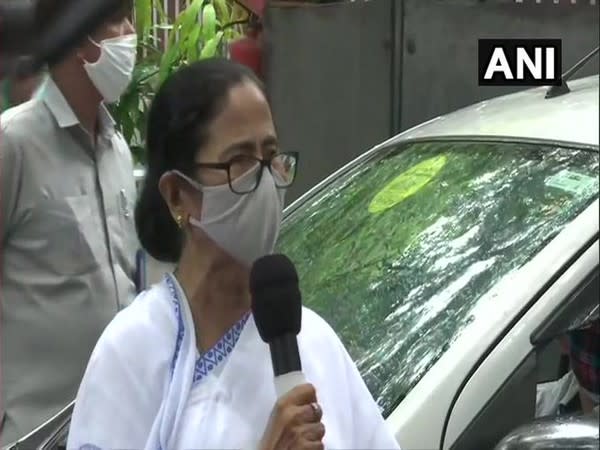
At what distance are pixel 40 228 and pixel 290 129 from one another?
2.53 feet

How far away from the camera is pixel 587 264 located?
2051 millimetres

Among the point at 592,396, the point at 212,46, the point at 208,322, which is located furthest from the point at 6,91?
the point at 212,46

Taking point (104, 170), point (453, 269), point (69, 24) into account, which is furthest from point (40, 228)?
point (69, 24)

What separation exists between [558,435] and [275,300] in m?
0.44

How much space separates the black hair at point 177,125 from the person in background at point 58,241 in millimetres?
1159

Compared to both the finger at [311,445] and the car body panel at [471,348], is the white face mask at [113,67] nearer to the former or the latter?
the car body panel at [471,348]

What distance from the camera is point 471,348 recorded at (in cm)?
206

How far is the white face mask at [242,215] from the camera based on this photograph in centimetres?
177

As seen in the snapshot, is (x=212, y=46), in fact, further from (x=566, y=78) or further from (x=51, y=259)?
(x=566, y=78)

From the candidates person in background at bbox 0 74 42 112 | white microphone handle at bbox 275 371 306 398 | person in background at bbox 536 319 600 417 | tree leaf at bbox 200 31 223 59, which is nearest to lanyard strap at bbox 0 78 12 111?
person in background at bbox 0 74 42 112

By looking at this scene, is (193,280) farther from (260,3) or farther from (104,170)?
(260,3)

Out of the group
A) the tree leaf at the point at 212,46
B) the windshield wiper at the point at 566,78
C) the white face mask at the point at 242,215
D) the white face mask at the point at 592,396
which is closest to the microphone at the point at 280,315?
the white face mask at the point at 242,215

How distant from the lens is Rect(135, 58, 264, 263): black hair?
1769mm

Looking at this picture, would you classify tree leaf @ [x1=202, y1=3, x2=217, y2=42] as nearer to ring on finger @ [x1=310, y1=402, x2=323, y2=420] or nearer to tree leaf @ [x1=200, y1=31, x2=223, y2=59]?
tree leaf @ [x1=200, y1=31, x2=223, y2=59]
